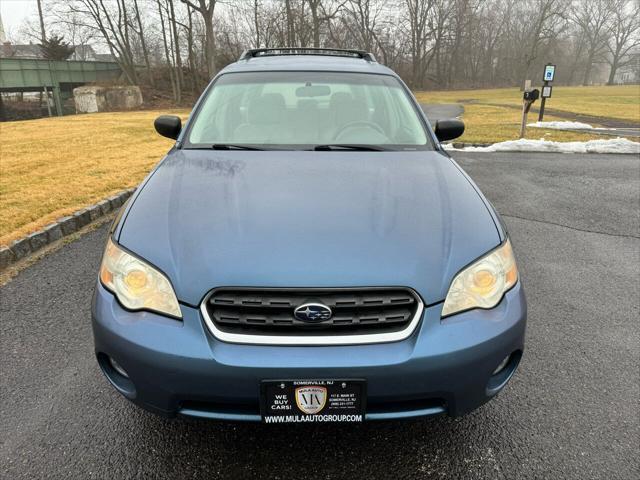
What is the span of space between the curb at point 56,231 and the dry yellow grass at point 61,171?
0.40ft

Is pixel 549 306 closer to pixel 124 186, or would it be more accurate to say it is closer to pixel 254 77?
pixel 254 77

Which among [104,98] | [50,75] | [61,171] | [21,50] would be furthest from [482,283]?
[21,50]

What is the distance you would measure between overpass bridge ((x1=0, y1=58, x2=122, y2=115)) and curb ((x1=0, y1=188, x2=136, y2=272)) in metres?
31.8

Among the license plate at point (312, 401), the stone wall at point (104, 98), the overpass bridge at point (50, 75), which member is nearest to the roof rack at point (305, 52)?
the license plate at point (312, 401)

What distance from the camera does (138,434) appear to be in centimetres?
200

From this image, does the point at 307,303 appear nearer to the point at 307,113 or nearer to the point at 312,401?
the point at 312,401

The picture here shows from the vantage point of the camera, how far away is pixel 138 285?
1686mm

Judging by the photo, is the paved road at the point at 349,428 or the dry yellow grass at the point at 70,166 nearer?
the paved road at the point at 349,428

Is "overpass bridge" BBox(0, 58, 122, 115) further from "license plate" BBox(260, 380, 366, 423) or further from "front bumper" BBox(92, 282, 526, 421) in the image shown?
"license plate" BBox(260, 380, 366, 423)

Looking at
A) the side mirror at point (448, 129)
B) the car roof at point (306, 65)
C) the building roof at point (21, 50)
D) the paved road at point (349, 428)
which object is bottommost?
the paved road at point (349, 428)

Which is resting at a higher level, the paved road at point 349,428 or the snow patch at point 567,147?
the snow patch at point 567,147

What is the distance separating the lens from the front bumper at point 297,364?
1500mm

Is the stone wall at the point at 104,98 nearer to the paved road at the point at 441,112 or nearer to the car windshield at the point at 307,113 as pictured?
the paved road at the point at 441,112

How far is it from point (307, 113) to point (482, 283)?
5.74 ft
